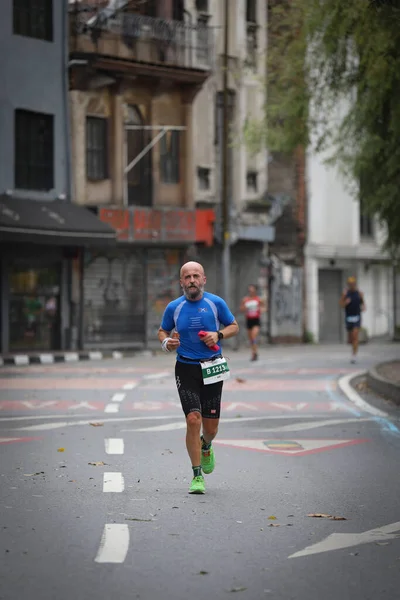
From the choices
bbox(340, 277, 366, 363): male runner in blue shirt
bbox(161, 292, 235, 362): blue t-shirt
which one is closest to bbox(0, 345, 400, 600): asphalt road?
bbox(161, 292, 235, 362): blue t-shirt

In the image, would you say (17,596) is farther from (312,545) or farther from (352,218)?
(352,218)

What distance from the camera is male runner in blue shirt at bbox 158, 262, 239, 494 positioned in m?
9.70

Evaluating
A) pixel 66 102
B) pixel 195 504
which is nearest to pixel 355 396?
pixel 195 504

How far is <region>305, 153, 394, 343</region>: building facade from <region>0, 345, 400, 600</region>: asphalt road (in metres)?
29.9

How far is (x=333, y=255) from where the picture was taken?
48.8 m

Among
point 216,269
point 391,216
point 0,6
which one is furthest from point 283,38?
point 216,269

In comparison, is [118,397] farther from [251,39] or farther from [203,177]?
[251,39]

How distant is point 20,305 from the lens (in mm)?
34406

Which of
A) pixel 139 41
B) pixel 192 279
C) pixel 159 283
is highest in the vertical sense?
pixel 139 41

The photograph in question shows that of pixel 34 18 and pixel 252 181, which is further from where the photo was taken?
pixel 252 181

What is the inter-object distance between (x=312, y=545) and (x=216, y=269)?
1353 inches

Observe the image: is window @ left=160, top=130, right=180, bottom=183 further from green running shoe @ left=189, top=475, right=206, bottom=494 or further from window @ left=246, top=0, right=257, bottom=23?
green running shoe @ left=189, top=475, right=206, bottom=494

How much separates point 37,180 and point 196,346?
25.8 meters

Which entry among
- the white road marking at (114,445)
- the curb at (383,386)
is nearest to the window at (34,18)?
the curb at (383,386)
